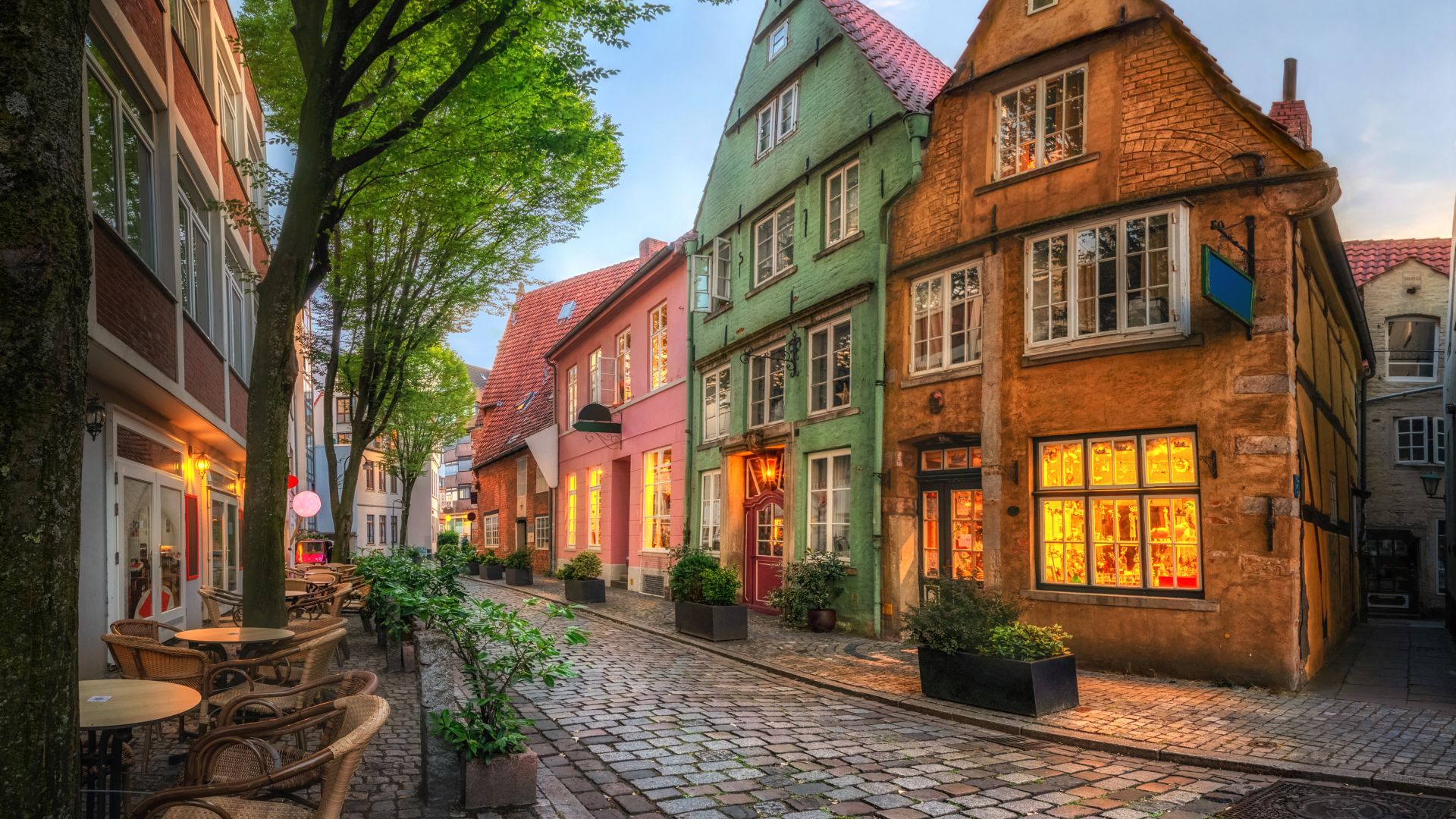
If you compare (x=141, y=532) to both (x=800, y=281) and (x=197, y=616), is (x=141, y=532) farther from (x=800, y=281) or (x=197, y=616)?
(x=800, y=281)

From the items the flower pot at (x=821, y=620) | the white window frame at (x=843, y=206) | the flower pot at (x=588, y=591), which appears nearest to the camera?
the flower pot at (x=821, y=620)

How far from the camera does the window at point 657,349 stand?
73.6ft

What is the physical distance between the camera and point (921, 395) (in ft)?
43.5

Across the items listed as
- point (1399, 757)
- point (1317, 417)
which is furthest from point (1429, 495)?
point (1399, 757)

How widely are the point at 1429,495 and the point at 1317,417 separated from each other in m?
10.7

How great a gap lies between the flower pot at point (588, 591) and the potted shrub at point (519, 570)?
22.3ft

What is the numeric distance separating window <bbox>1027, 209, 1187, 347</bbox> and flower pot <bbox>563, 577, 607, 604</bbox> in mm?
10922

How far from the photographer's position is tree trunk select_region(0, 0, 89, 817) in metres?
2.43

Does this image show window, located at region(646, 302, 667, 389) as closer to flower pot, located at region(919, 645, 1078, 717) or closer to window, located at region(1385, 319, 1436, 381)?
flower pot, located at region(919, 645, 1078, 717)

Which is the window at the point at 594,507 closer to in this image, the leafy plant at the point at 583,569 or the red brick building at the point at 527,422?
the red brick building at the point at 527,422

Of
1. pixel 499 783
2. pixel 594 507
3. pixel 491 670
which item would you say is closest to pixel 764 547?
pixel 594 507

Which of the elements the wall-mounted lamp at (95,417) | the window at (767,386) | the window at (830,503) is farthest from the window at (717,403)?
the wall-mounted lamp at (95,417)

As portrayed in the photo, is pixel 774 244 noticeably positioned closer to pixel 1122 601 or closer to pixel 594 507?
pixel 1122 601

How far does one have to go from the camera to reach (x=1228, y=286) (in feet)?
30.7
